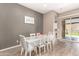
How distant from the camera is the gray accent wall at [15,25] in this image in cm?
223

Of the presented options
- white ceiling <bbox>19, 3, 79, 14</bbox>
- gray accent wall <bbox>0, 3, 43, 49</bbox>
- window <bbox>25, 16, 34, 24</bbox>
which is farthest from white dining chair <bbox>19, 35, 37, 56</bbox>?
white ceiling <bbox>19, 3, 79, 14</bbox>

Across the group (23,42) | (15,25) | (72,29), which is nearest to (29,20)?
(15,25)

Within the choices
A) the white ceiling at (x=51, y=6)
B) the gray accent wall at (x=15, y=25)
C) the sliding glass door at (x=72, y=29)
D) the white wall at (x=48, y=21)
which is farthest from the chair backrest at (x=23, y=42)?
the sliding glass door at (x=72, y=29)

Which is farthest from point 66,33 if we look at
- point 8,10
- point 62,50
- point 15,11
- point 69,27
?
point 8,10

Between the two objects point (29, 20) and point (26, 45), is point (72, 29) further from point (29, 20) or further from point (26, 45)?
point (26, 45)

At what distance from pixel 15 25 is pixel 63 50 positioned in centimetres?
146

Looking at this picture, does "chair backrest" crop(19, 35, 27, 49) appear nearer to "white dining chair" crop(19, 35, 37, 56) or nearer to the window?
"white dining chair" crop(19, 35, 37, 56)

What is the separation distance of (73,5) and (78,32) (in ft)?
2.16

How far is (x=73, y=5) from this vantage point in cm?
198

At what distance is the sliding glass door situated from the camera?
2.12 metres

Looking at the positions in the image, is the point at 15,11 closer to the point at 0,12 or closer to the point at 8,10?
the point at 8,10

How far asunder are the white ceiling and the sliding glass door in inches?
12.3

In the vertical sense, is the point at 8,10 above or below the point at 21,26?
above

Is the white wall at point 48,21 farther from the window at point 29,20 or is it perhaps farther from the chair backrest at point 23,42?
the chair backrest at point 23,42
